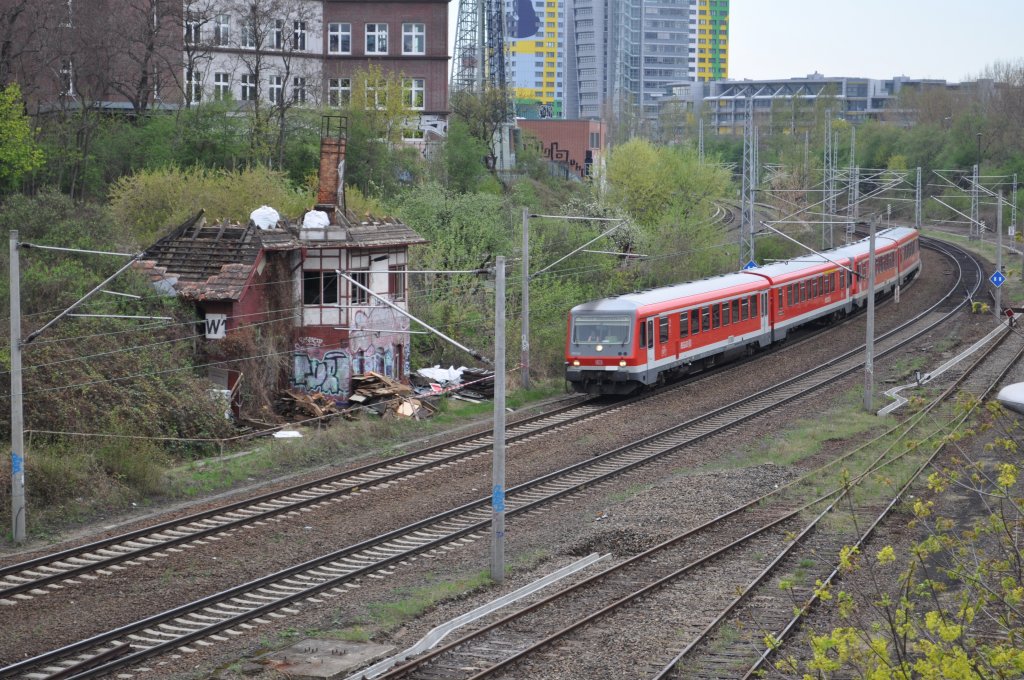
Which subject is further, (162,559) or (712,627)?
(162,559)

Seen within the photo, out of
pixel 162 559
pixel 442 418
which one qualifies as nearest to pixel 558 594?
pixel 162 559

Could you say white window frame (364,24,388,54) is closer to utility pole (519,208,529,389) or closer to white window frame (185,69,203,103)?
white window frame (185,69,203,103)

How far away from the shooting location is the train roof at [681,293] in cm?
3188

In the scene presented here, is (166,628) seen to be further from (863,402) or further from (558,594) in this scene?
(863,402)

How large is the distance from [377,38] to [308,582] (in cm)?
4553

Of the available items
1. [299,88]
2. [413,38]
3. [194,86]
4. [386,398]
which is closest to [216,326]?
[386,398]

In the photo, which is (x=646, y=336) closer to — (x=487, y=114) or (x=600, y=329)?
(x=600, y=329)

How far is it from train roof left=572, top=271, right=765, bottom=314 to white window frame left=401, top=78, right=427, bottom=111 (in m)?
23.1

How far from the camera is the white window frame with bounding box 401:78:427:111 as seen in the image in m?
57.6

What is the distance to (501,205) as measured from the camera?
4684 centimetres

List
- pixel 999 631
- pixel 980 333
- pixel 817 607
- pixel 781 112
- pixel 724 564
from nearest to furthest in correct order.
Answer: pixel 999 631
pixel 817 607
pixel 724 564
pixel 980 333
pixel 781 112

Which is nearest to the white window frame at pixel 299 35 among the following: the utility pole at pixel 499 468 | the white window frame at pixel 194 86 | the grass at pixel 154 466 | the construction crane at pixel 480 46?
the white window frame at pixel 194 86

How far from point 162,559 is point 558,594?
20.0ft

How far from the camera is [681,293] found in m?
34.3
